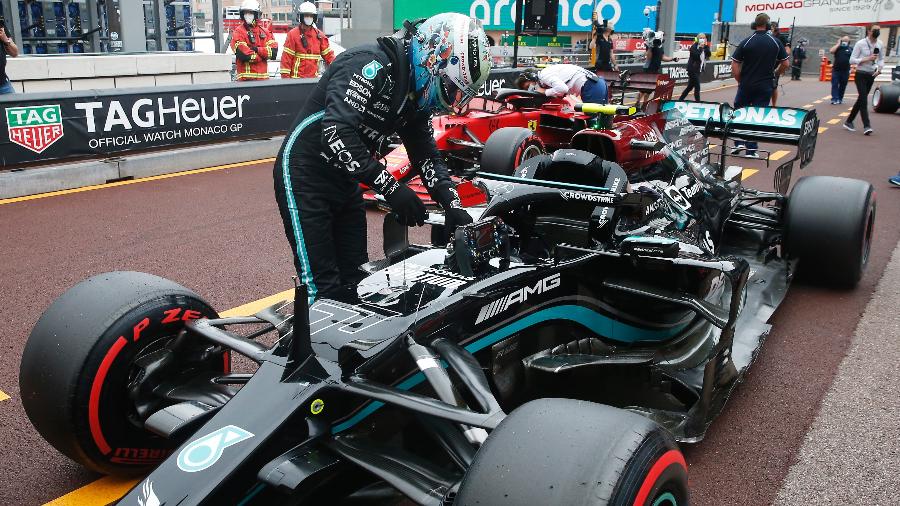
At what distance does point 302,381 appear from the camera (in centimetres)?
269

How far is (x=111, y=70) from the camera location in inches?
530

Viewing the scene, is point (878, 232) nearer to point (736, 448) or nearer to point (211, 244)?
point (736, 448)

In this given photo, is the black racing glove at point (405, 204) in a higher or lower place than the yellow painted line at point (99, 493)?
higher

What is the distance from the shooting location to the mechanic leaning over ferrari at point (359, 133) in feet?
11.5

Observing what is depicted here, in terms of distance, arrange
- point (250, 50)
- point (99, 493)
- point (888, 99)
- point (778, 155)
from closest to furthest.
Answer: point (99, 493), point (250, 50), point (778, 155), point (888, 99)

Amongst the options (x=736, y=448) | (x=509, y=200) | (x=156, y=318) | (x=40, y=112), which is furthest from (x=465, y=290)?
(x=40, y=112)

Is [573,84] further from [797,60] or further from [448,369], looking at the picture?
[797,60]

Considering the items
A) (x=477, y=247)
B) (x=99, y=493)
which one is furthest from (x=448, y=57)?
(x=99, y=493)

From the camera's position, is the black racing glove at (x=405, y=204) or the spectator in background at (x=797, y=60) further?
the spectator in background at (x=797, y=60)

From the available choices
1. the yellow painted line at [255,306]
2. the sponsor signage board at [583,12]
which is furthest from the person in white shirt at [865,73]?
the sponsor signage board at [583,12]

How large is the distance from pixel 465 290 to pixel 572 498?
1167mm

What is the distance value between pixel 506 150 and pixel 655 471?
19.5 ft

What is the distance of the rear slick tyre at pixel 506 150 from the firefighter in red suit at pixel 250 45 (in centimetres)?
609

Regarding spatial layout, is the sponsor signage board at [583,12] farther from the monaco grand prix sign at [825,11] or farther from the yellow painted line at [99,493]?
the yellow painted line at [99,493]
